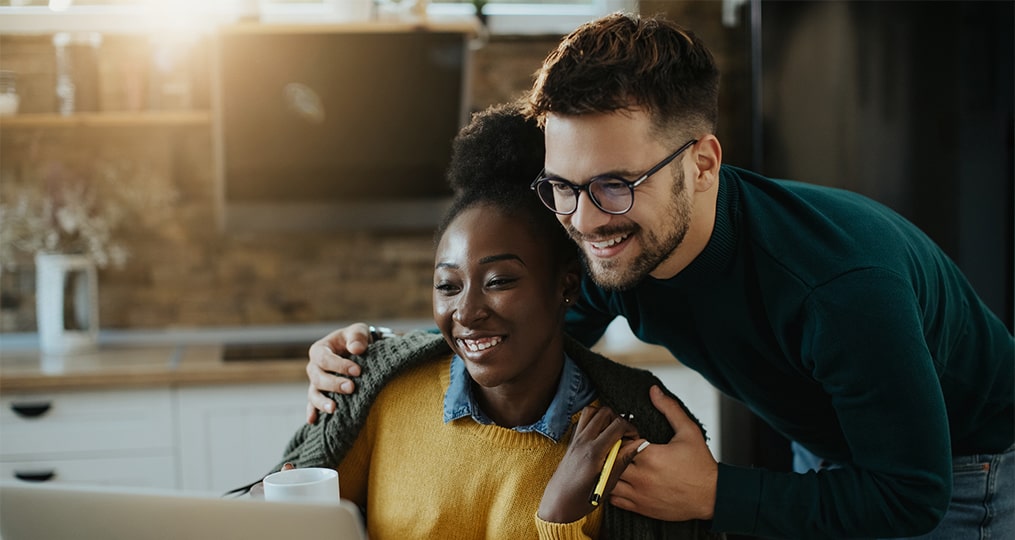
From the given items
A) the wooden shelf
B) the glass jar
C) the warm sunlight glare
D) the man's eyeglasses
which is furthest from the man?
the warm sunlight glare

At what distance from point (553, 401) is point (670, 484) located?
213 millimetres

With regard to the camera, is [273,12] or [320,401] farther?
[273,12]

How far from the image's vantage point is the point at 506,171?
136 cm

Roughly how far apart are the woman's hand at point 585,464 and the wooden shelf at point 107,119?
6.91 feet

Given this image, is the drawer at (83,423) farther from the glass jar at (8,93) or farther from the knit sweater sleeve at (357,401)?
the knit sweater sleeve at (357,401)

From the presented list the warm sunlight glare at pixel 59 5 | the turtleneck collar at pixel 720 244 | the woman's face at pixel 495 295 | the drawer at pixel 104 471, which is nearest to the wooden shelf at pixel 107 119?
the warm sunlight glare at pixel 59 5

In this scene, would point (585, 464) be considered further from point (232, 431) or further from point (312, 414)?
point (232, 431)

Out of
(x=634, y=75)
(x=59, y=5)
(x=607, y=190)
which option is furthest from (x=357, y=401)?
(x=59, y=5)

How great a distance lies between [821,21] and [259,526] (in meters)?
2.42

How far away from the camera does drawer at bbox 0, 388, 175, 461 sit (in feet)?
8.74

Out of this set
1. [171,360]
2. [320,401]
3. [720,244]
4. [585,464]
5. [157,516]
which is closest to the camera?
[157,516]

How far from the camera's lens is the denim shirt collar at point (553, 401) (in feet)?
4.41

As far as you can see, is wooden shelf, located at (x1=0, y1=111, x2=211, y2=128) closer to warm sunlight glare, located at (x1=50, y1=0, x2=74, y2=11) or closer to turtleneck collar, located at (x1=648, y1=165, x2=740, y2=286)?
warm sunlight glare, located at (x1=50, y1=0, x2=74, y2=11)

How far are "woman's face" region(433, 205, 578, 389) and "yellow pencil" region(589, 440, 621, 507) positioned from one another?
0.55ft
